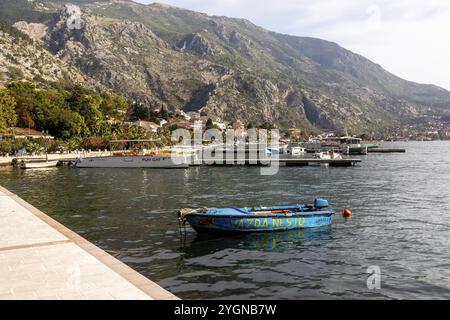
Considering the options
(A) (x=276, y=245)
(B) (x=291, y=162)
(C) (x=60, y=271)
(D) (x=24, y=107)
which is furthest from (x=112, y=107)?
(C) (x=60, y=271)

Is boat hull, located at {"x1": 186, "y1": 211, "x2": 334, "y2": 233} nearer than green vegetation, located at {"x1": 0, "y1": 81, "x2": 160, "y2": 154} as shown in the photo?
Yes

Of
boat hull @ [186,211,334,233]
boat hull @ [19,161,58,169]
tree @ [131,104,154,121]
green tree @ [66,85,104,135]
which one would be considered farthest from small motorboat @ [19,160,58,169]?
tree @ [131,104,154,121]

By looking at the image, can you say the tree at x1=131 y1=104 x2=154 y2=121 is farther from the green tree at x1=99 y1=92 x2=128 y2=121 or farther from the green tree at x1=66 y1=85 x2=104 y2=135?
the green tree at x1=66 y1=85 x2=104 y2=135

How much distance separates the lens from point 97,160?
7850 centimetres

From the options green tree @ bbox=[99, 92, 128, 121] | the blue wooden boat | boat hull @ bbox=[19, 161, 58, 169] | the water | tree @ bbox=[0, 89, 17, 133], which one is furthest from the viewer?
green tree @ bbox=[99, 92, 128, 121]

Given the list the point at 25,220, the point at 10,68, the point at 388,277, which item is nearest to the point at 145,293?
the point at 388,277

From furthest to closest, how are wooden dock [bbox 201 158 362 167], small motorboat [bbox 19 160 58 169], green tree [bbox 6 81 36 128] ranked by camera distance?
1. green tree [bbox 6 81 36 128]
2. wooden dock [bbox 201 158 362 167]
3. small motorboat [bbox 19 160 58 169]

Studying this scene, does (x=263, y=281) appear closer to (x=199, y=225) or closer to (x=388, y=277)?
(x=388, y=277)

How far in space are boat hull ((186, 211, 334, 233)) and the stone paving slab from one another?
284 inches

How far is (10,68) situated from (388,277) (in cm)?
20241

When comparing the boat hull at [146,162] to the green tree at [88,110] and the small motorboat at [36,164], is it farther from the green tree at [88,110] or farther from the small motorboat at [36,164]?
the green tree at [88,110]

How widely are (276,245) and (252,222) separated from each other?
218cm

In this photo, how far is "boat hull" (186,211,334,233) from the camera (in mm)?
22469

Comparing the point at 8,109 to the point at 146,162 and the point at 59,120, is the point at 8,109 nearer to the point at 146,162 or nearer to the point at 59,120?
the point at 59,120
